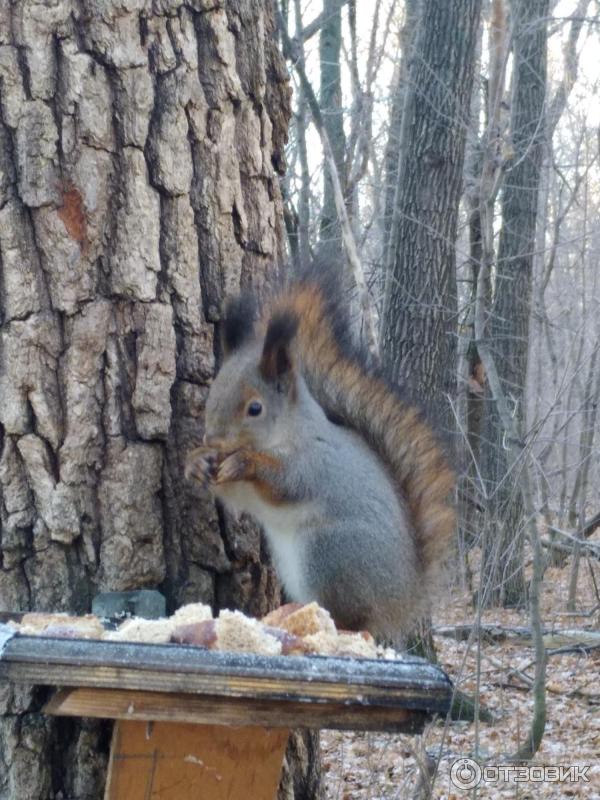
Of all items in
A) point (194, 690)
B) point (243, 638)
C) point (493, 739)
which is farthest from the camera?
point (493, 739)

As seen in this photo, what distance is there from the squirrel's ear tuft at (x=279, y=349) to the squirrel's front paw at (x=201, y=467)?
10.2 inches

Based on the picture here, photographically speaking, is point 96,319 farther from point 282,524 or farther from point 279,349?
point 282,524

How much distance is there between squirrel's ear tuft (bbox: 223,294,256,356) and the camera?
2059 millimetres

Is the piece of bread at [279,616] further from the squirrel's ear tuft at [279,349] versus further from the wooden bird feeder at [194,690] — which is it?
the squirrel's ear tuft at [279,349]

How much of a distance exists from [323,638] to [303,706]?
15cm

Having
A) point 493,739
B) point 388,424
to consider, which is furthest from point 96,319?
point 493,739

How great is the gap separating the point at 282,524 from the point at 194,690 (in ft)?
2.85

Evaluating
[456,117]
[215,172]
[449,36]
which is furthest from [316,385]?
[449,36]

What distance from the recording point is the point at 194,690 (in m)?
1.31

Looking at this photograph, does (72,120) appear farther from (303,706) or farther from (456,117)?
(456,117)

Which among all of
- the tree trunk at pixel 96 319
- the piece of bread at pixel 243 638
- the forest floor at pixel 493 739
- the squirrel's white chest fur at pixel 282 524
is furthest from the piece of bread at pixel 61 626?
the forest floor at pixel 493 739

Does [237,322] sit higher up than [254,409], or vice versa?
[237,322]

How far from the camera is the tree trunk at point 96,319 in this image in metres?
1.93

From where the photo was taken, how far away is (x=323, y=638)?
153cm
